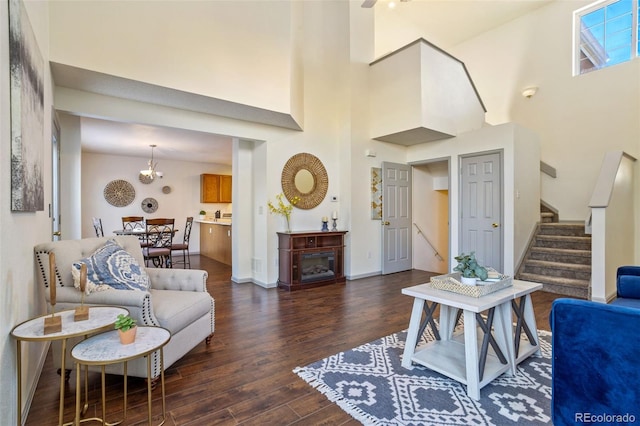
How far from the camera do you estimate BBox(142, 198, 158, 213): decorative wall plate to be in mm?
8117

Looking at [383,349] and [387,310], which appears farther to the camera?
[387,310]

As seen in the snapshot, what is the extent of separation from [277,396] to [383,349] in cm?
103

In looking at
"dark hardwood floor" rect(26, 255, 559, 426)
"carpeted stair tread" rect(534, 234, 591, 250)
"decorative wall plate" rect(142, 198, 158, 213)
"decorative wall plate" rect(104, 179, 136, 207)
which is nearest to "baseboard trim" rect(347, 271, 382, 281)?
"dark hardwood floor" rect(26, 255, 559, 426)

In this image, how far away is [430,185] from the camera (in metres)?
6.68

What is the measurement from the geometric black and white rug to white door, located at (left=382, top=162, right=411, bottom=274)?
3.41 meters

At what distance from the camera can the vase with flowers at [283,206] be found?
190 inches

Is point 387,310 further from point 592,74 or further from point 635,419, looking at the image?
point 592,74

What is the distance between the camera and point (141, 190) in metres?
8.09

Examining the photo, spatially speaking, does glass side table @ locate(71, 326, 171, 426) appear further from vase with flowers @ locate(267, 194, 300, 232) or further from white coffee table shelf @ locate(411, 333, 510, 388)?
vase with flowers @ locate(267, 194, 300, 232)

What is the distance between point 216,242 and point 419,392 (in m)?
6.32

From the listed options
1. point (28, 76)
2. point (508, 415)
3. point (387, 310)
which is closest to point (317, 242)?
point (387, 310)

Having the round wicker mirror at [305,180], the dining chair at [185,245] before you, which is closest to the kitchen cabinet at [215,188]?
the dining chair at [185,245]
